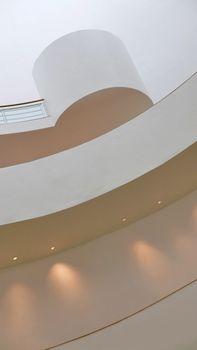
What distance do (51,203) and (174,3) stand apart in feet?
28.8

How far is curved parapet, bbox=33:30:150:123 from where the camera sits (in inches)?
536

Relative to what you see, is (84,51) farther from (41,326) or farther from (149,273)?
(41,326)

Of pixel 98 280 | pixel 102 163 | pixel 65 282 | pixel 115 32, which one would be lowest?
pixel 98 280

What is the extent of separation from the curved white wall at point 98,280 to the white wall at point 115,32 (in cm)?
473

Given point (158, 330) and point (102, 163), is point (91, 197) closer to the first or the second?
point (102, 163)

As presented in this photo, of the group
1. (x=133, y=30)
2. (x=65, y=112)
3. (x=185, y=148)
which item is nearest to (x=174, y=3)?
(x=133, y=30)

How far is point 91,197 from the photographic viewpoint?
11281 mm

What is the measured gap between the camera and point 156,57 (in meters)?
16.0

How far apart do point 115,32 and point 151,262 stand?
8.15 metres

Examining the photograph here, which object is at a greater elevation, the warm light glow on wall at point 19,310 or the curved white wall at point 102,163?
the curved white wall at point 102,163

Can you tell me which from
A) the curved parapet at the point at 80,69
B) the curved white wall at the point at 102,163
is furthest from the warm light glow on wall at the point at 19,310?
the curved parapet at the point at 80,69

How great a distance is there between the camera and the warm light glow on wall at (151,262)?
40.5ft

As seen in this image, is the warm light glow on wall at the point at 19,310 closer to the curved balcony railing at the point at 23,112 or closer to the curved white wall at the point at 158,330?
the curved white wall at the point at 158,330

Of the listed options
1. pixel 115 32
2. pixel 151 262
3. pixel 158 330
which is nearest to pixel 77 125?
pixel 115 32
